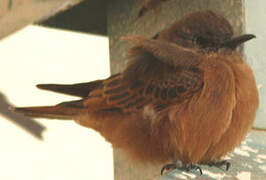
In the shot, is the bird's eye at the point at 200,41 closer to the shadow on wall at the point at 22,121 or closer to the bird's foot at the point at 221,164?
the bird's foot at the point at 221,164

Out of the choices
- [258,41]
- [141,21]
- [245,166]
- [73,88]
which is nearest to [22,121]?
[141,21]

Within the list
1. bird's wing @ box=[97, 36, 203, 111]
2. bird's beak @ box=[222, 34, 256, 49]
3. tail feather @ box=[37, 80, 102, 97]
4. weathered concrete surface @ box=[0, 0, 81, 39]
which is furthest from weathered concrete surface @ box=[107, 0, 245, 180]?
weathered concrete surface @ box=[0, 0, 81, 39]

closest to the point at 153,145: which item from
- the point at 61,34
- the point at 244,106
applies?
the point at 244,106

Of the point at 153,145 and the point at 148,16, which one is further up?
the point at 148,16

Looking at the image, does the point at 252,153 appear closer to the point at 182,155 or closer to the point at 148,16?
the point at 182,155

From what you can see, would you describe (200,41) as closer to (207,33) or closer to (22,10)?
(207,33)

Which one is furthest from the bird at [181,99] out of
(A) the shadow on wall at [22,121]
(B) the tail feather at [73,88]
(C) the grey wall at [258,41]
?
(A) the shadow on wall at [22,121]

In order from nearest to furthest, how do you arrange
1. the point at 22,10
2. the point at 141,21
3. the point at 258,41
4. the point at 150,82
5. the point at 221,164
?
the point at 22,10 < the point at 150,82 < the point at 221,164 < the point at 258,41 < the point at 141,21
